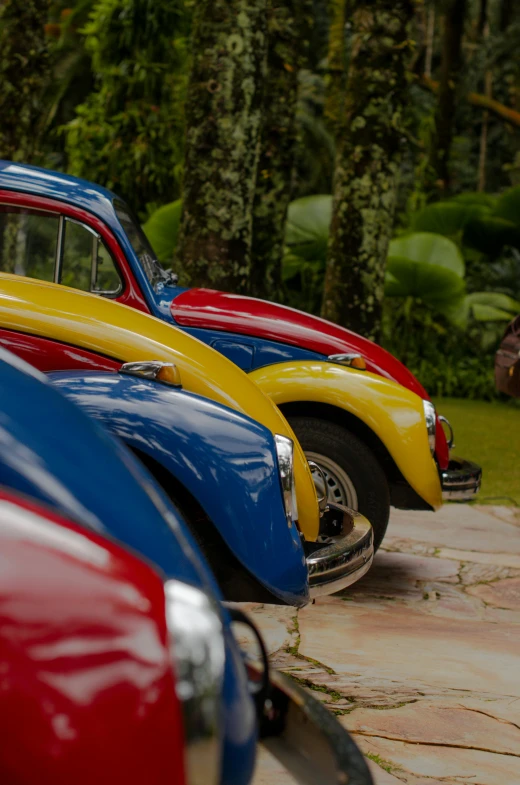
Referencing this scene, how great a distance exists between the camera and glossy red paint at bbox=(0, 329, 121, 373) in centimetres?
394

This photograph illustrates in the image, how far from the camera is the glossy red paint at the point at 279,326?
5648mm

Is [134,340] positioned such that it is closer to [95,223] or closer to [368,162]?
[95,223]

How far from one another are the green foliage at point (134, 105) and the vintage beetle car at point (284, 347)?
38.3 feet

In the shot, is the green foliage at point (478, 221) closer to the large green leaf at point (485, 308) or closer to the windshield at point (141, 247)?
the large green leaf at point (485, 308)

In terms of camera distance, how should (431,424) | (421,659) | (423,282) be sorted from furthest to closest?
1. (423,282)
2. (431,424)
3. (421,659)

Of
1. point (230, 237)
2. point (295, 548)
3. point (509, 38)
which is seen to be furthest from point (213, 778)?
point (509, 38)

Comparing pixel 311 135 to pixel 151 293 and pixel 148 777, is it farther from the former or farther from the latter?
pixel 148 777

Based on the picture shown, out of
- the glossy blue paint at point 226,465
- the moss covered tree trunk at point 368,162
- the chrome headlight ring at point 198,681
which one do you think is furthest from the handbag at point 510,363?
the chrome headlight ring at point 198,681

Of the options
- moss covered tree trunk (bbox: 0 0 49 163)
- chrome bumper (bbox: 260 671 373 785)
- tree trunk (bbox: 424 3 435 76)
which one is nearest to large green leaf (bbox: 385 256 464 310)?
moss covered tree trunk (bbox: 0 0 49 163)

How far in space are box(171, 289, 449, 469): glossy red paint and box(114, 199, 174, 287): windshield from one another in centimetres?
20

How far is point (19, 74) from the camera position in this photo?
34.3 ft

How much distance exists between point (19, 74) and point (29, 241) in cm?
547

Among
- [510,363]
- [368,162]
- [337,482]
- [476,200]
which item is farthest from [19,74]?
[476,200]

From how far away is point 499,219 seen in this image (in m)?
16.8
